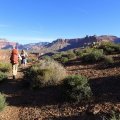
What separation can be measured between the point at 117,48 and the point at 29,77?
12346 mm

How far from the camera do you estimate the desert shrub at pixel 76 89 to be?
460 inches

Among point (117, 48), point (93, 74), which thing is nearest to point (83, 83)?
point (93, 74)

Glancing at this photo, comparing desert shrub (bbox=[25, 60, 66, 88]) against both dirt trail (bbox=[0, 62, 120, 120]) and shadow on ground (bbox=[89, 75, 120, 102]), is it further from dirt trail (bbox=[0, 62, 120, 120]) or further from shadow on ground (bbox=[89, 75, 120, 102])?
shadow on ground (bbox=[89, 75, 120, 102])

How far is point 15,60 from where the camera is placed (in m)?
18.4

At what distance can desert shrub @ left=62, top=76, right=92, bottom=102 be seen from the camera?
460 inches

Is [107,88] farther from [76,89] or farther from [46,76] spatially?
[46,76]

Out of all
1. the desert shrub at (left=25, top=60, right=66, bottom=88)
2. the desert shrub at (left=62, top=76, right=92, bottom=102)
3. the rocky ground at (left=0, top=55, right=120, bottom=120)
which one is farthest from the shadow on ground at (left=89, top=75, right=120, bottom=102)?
the desert shrub at (left=25, top=60, right=66, bottom=88)

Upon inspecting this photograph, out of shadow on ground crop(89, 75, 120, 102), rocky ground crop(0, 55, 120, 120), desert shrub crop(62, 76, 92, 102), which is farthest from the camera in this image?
desert shrub crop(62, 76, 92, 102)

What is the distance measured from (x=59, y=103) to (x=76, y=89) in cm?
83

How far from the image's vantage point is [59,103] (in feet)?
39.8

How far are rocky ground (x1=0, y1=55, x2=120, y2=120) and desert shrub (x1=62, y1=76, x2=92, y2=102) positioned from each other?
0.27 m

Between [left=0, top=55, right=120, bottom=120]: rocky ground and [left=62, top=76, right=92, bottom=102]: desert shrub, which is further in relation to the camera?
[left=62, top=76, right=92, bottom=102]: desert shrub

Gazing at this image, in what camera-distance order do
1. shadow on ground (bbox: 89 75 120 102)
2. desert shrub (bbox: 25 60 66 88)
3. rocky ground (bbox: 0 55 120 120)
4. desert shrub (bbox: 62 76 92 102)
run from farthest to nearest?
1. desert shrub (bbox: 25 60 66 88)
2. desert shrub (bbox: 62 76 92 102)
3. shadow on ground (bbox: 89 75 120 102)
4. rocky ground (bbox: 0 55 120 120)

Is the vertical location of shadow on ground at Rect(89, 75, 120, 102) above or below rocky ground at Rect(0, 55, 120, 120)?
above
